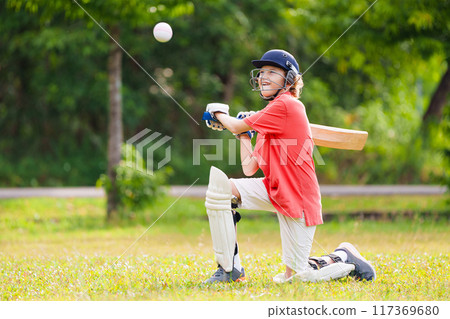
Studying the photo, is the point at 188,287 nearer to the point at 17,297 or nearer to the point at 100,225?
the point at 17,297

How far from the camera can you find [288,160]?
4516 mm

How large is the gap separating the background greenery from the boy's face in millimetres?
8951

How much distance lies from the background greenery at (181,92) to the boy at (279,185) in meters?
9.04

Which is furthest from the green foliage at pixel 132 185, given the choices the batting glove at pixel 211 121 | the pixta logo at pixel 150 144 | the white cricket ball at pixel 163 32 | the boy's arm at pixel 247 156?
the boy's arm at pixel 247 156

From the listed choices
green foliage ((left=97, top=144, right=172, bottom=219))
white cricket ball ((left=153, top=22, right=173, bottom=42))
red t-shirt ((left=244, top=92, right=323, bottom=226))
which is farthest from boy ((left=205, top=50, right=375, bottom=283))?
green foliage ((left=97, top=144, right=172, bottom=219))

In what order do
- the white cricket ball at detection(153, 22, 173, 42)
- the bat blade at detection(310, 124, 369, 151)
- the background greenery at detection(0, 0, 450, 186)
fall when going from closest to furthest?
the bat blade at detection(310, 124, 369, 151) → the white cricket ball at detection(153, 22, 173, 42) → the background greenery at detection(0, 0, 450, 186)

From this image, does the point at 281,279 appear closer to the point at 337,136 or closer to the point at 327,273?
the point at 327,273

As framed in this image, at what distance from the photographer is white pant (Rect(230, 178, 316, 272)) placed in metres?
4.56

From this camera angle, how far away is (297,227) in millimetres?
4551

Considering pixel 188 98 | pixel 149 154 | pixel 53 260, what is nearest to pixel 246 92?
pixel 188 98

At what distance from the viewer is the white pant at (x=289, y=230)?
15.0ft

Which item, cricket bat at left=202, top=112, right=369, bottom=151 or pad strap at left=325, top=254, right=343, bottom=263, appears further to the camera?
cricket bat at left=202, top=112, right=369, bottom=151

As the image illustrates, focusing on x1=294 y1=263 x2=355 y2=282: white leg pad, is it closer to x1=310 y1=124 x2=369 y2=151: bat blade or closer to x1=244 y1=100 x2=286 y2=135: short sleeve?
x1=310 y1=124 x2=369 y2=151: bat blade

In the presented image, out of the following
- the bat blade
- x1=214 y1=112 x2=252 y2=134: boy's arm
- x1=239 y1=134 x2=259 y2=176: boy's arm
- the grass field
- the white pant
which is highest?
x1=214 y1=112 x2=252 y2=134: boy's arm
